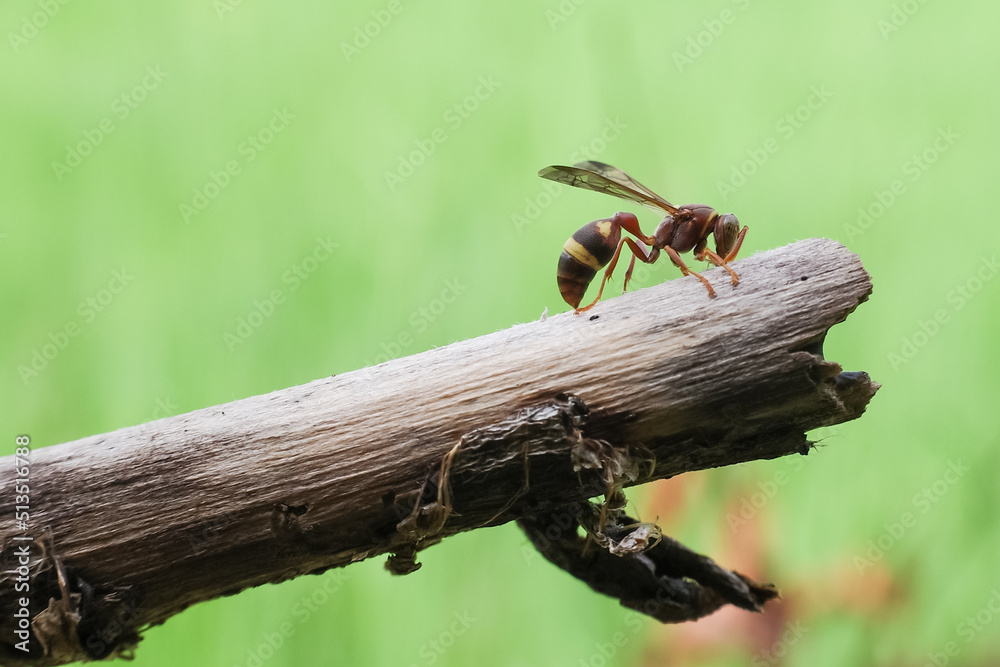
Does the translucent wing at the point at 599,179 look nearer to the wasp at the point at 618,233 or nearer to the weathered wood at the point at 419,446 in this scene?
the wasp at the point at 618,233

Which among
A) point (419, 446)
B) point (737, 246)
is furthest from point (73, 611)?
point (737, 246)

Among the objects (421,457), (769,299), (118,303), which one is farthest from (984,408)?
(118,303)

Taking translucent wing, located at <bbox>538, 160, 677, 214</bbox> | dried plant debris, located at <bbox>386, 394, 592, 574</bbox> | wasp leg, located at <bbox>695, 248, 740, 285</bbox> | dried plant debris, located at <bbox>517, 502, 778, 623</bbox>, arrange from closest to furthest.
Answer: dried plant debris, located at <bbox>386, 394, 592, 574</bbox> → wasp leg, located at <bbox>695, 248, 740, 285</bbox> → dried plant debris, located at <bbox>517, 502, 778, 623</bbox> → translucent wing, located at <bbox>538, 160, 677, 214</bbox>

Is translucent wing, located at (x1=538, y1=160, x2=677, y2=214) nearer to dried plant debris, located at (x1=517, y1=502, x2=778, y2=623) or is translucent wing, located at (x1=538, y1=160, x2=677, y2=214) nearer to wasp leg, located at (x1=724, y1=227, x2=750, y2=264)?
wasp leg, located at (x1=724, y1=227, x2=750, y2=264)

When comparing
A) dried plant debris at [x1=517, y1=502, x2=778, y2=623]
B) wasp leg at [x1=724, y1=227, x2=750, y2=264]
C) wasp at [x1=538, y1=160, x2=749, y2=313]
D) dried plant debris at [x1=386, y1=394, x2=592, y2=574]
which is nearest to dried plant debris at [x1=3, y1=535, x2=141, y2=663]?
dried plant debris at [x1=386, y1=394, x2=592, y2=574]

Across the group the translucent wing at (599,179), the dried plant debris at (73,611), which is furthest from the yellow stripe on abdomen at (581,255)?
the dried plant debris at (73,611)

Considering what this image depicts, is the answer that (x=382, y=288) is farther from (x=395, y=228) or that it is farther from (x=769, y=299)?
(x=769, y=299)

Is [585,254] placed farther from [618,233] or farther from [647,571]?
[647,571]
